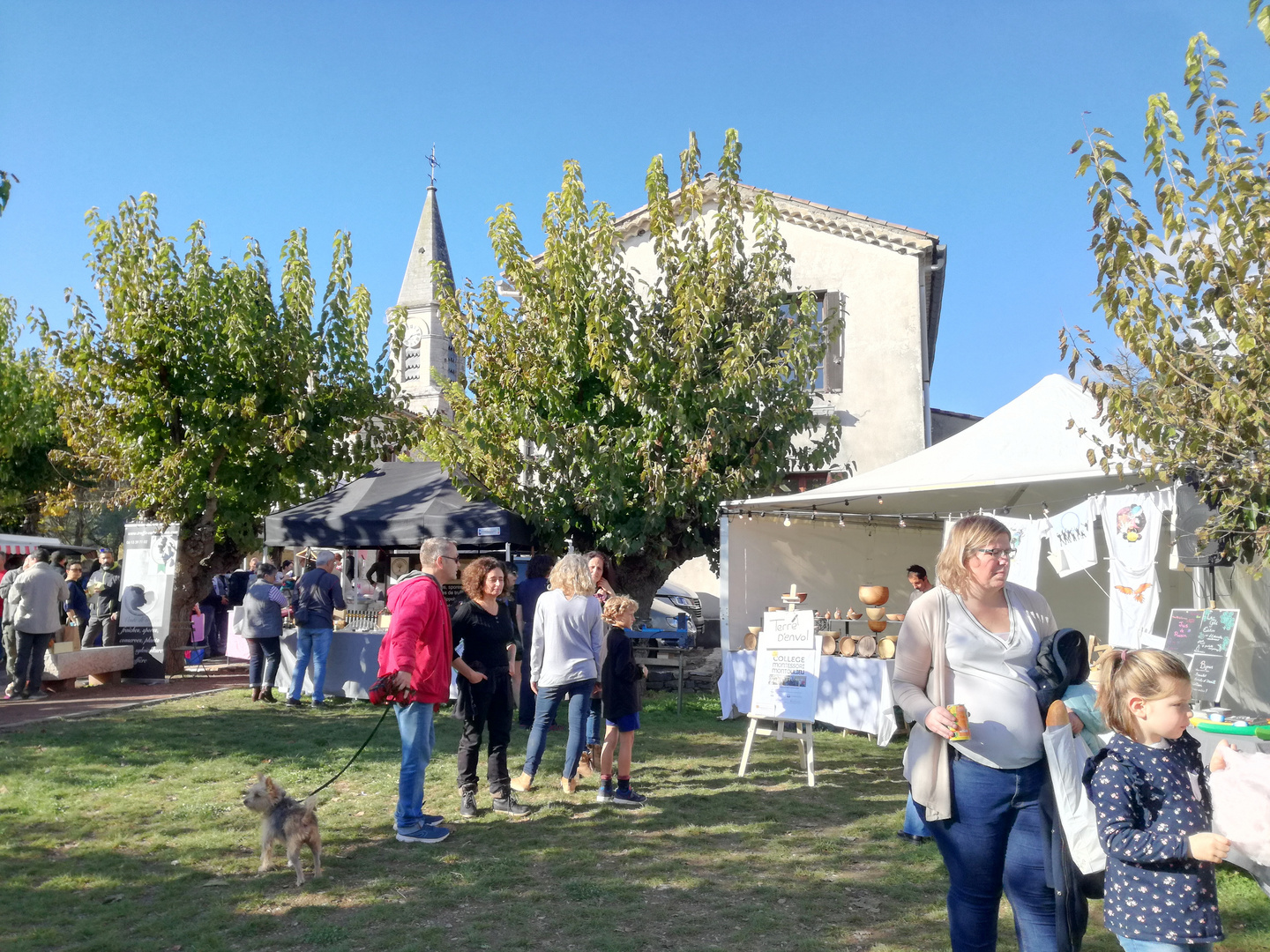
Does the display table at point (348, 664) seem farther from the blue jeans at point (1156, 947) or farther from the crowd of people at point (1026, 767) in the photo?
the blue jeans at point (1156, 947)

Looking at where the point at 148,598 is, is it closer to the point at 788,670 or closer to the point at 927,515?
the point at 788,670

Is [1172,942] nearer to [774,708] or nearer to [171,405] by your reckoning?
[774,708]

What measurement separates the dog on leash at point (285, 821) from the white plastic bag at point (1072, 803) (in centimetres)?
369

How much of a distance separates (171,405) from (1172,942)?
43.4 ft

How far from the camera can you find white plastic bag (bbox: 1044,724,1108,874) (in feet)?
9.23

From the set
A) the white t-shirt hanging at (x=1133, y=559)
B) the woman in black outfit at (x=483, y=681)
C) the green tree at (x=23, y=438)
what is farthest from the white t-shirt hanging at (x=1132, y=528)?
the green tree at (x=23, y=438)

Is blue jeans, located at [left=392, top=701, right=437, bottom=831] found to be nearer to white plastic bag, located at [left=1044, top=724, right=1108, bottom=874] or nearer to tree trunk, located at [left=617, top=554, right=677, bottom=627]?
white plastic bag, located at [left=1044, top=724, right=1108, bottom=874]

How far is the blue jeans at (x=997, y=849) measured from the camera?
2.97m

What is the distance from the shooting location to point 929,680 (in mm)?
3113

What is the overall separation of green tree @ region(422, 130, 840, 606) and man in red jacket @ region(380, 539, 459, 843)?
574cm

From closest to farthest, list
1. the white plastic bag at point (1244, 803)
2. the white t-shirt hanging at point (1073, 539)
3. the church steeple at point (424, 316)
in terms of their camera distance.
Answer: the white plastic bag at point (1244, 803) → the white t-shirt hanging at point (1073, 539) → the church steeple at point (424, 316)

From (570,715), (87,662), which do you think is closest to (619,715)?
(570,715)

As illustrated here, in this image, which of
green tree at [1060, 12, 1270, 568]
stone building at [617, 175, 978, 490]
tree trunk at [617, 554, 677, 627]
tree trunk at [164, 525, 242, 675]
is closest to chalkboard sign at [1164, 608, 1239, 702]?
green tree at [1060, 12, 1270, 568]

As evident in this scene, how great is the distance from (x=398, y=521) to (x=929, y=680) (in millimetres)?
9525
